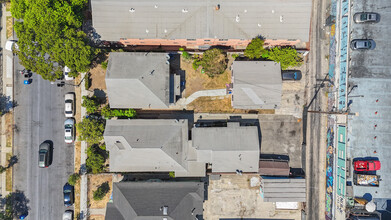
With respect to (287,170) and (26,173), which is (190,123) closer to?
(287,170)

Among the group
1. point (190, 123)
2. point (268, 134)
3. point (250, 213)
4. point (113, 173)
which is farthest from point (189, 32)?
point (250, 213)

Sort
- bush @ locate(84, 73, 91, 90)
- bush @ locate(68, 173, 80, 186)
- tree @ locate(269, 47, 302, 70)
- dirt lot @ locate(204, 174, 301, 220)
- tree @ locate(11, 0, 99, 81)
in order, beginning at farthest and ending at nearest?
dirt lot @ locate(204, 174, 301, 220), bush @ locate(84, 73, 91, 90), bush @ locate(68, 173, 80, 186), tree @ locate(269, 47, 302, 70), tree @ locate(11, 0, 99, 81)

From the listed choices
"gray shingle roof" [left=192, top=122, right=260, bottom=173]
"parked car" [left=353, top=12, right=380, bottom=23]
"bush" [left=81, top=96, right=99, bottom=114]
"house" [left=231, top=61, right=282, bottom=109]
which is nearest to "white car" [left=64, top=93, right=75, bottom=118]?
"bush" [left=81, top=96, right=99, bottom=114]

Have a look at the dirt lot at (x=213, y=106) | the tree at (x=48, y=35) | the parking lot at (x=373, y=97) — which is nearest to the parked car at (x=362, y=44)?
the parking lot at (x=373, y=97)

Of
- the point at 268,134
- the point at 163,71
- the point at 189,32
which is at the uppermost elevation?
the point at 189,32

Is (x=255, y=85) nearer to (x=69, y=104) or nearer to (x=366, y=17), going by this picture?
(x=366, y=17)

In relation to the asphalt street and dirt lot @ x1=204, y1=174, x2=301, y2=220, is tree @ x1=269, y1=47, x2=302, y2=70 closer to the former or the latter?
dirt lot @ x1=204, y1=174, x2=301, y2=220

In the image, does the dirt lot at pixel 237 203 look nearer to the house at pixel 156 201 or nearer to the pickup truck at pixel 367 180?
the house at pixel 156 201

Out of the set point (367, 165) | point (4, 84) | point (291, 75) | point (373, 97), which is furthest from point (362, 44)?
point (4, 84)
